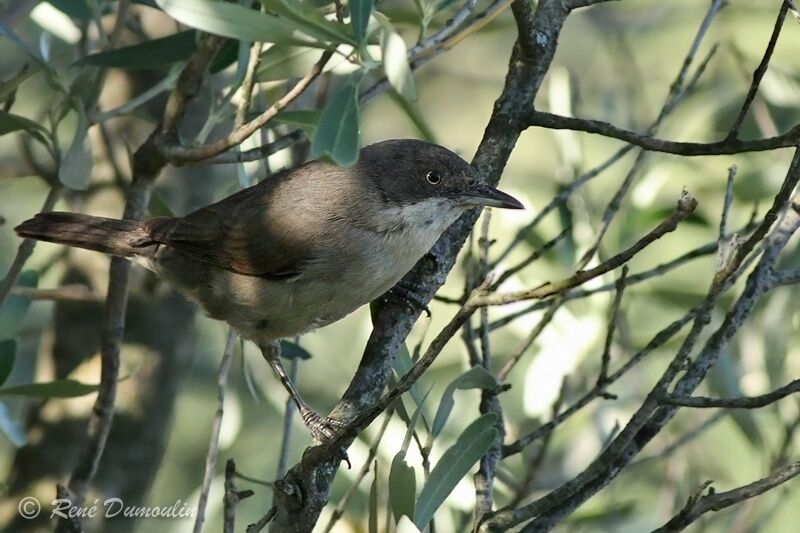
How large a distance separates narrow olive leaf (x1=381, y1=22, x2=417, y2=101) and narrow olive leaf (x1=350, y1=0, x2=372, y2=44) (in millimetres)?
204

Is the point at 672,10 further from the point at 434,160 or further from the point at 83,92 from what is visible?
the point at 83,92

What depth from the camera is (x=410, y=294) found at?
364cm

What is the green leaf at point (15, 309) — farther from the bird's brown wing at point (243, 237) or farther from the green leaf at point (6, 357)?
the bird's brown wing at point (243, 237)

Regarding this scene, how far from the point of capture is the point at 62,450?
4.78 metres

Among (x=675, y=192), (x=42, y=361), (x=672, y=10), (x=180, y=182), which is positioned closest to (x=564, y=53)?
(x=672, y=10)

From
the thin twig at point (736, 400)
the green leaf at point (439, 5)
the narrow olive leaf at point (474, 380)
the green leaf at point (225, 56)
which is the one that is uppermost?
the green leaf at point (225, 56)

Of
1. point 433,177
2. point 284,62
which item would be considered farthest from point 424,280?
point 284,62

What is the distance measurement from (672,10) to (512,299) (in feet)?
16.6

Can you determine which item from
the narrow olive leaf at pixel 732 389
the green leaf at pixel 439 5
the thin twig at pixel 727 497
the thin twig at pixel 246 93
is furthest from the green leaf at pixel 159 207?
the thin twig at pixel 727 497

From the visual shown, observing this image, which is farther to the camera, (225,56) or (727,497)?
(225,56)

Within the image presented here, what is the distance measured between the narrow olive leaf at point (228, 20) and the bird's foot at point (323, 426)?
3.72 feet

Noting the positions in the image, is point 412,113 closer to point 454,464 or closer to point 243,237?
point 243,237

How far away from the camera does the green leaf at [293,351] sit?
160 inches

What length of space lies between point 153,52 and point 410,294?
1.21 meters
